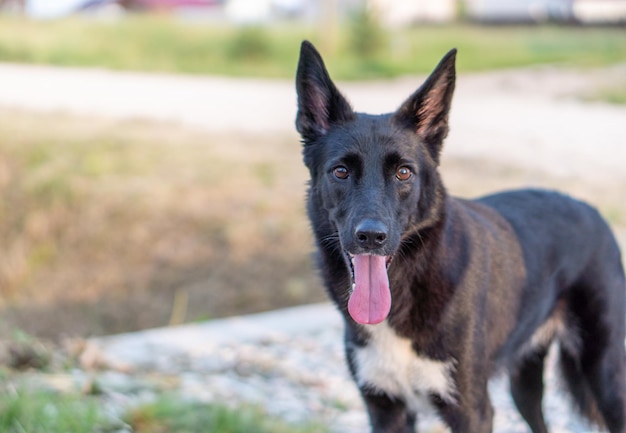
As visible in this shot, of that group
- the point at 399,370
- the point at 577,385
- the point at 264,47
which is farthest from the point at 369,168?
the point at 264,47

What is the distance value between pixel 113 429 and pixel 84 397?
45cm

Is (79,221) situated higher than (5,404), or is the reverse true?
(5,404)

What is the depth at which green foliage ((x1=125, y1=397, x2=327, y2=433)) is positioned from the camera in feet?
12.3

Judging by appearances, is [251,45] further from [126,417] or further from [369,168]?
[369,168]

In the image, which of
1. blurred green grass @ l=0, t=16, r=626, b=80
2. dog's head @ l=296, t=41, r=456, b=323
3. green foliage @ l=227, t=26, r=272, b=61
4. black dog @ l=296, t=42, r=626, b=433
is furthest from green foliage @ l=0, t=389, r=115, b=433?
green foliage @ l=227, t=26, r=272, b=61

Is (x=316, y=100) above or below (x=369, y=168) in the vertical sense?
above

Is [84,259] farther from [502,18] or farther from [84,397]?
[502,18]

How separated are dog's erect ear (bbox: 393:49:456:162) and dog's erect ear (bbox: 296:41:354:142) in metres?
0.23

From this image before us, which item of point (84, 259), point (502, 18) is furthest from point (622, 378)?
point (502, 18)

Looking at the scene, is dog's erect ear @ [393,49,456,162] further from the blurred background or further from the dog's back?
the blurred background

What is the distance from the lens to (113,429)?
12.2 ft

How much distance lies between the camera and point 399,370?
3.00 m

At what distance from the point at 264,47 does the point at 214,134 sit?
2.47m

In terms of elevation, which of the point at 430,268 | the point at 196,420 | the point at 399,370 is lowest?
the point at 196,420
